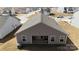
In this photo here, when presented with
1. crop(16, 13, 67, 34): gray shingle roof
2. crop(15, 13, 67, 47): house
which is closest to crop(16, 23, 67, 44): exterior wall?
crop(15, 13, 67, 47): house

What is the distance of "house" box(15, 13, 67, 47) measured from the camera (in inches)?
113

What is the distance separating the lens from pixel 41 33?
2945mm

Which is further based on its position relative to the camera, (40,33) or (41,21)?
(40,33)

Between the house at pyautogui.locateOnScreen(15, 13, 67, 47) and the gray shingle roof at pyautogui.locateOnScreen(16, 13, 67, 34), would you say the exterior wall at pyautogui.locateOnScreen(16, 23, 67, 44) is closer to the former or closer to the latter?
the house at pyautogui.locateOnScreen(15, 13, 67, 47)

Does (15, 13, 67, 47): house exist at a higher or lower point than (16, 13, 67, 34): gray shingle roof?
lower

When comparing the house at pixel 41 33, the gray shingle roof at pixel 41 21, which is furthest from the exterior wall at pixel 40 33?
the gray shingle roof at pixel 41 21

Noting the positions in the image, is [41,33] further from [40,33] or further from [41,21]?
[41,21]

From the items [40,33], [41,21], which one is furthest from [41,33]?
[41,21]

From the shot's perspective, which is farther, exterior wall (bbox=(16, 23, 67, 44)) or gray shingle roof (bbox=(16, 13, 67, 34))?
exterior wall (bbox=(16, 23, 67, 44))

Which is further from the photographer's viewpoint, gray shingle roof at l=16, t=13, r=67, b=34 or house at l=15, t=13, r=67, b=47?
house at l=15, t=13, r=67, b=47
